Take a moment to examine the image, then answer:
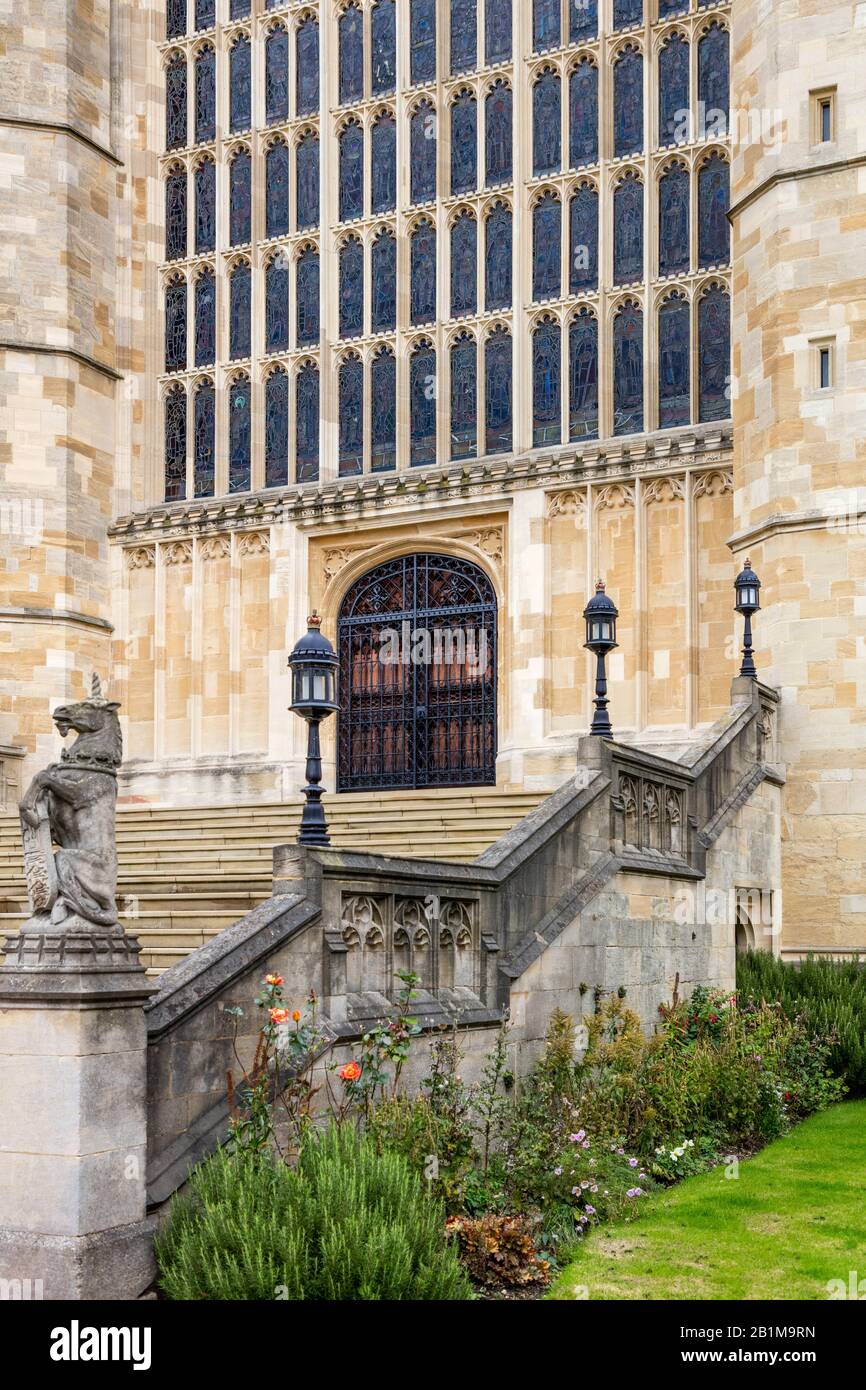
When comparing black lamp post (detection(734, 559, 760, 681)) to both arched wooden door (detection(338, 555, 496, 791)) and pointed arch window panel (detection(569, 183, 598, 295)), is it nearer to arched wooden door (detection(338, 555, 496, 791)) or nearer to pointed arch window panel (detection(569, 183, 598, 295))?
arched wooden door (detection(338, 555, 496, 791))

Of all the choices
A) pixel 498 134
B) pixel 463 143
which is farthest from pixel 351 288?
pixel 498 134

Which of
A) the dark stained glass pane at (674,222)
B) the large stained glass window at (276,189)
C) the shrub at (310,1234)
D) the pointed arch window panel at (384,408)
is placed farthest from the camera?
the large stained glass window at (276,189)

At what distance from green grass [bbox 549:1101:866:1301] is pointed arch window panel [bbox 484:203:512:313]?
1392cm

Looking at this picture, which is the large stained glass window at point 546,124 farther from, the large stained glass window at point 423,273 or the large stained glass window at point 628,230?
the large stained glass window at point 423,273

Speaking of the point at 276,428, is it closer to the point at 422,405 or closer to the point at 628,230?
the point at 422,405

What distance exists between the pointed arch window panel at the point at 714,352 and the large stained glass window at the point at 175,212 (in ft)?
29.1

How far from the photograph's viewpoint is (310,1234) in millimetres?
7395

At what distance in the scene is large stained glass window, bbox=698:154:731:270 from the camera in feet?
67.6

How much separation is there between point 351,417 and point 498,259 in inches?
122

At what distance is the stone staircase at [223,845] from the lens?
38.7 feet

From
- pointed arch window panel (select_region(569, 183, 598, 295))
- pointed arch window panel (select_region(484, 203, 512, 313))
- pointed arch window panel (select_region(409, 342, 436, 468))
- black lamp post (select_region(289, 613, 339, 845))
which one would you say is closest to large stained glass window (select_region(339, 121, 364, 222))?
pointed arch window panel (select_region(484, 203, 512, 313))

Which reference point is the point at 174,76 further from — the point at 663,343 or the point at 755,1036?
the point at 755,1036

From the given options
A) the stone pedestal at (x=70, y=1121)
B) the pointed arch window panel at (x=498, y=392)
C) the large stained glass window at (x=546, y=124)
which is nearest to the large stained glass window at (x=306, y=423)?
the pointed arch window panel at (x=498, y=392)
